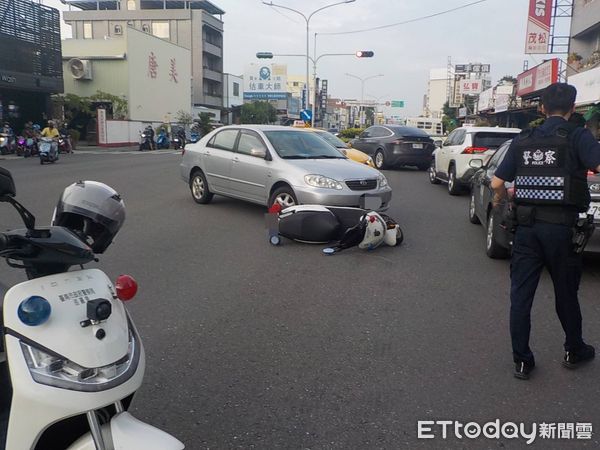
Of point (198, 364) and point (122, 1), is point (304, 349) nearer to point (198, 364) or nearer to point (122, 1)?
point (198, 364)

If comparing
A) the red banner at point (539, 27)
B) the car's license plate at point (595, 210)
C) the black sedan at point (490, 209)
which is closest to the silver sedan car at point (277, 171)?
the black sedan at point (490, 209)

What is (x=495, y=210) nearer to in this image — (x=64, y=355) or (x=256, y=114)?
(x=64, y=355)

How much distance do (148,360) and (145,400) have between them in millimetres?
589

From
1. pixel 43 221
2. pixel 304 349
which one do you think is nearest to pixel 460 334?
pixel 304 349

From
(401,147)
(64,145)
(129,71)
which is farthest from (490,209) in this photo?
(129,71)

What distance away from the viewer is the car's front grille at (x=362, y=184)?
8219 millimetres

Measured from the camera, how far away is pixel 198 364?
388cm

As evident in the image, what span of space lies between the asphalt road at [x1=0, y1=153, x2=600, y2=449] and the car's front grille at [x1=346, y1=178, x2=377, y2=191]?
1.03 metres

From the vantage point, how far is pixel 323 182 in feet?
26.8

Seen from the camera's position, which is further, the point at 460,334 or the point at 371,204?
the point at 371,204

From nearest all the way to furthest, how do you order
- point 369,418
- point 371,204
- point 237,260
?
1. point 369,418
2. point 237,260
3. point 371,204

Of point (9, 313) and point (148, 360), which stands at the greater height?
point (9, 313)

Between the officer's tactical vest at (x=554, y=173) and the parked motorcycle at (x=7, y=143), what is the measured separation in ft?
78.5

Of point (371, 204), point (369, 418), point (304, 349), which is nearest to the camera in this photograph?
point (369, 418)
